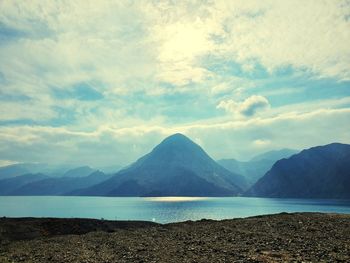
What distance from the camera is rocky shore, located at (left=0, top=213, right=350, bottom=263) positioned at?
29.1m

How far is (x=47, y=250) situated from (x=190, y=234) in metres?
16.1

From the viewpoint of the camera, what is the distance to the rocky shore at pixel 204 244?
2906 cm

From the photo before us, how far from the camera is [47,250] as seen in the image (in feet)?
125

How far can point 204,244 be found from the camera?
35.8 meters

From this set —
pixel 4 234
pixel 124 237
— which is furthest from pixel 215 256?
pixel 4 234

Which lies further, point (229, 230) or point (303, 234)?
point (229, 230)

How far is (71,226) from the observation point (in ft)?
Answer: 193

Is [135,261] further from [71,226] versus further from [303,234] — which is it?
[71,226]

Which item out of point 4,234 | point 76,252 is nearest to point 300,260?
point 76,252

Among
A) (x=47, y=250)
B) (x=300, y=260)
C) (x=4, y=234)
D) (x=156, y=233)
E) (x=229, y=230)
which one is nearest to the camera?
(x=300, y=260)

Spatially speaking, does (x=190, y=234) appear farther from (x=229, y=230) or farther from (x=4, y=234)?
(x=4, y=234)

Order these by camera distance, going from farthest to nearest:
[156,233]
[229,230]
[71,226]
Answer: [71,226] < [156,233] < [229,230]

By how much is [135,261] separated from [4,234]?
95.4ft

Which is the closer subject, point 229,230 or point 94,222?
point 229,230
